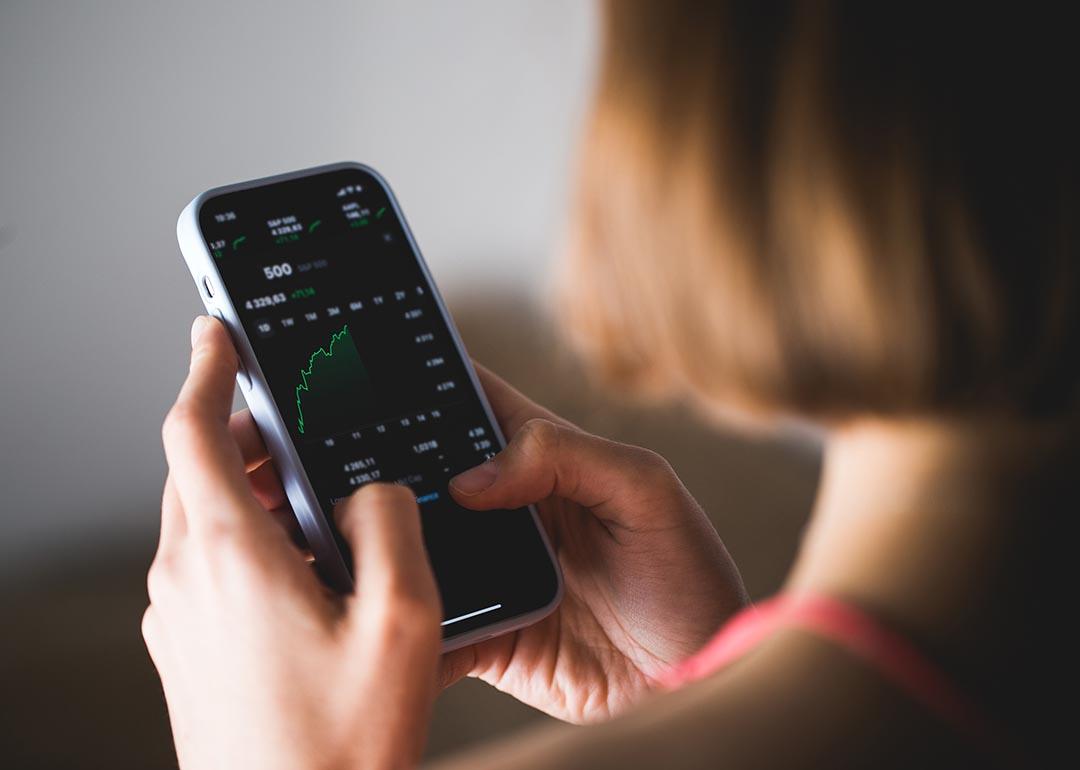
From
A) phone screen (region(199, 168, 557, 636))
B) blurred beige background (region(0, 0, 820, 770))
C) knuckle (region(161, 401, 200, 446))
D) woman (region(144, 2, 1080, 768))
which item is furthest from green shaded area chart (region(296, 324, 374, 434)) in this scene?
blurred beige background (region(0, 0, 820, 770))

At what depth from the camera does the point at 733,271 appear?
1.10 feet

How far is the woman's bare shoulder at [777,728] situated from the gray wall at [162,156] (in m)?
0.83

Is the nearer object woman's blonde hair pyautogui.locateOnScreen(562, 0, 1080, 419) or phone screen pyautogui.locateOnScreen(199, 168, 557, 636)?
woman's blonde hair pyautogui.locateOnScreen(562, 0, 1080, 419)

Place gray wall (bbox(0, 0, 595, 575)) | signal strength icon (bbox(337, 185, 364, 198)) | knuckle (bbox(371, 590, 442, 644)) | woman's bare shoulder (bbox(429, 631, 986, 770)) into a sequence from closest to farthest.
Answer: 1. woman's bare shoulder (bbox(429, 631, 986, 770))
2. knuckle (bbox(371, 590, 442, 644))
3. signal strength icon (bbox(337, 185, 364, 198))
4. gray wall (bbox(0, 0, 595, 575))

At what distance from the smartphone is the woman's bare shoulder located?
10.8 inches

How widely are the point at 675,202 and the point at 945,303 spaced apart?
0.09 m

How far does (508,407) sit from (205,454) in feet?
0.87

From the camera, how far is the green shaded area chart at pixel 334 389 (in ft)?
2.06

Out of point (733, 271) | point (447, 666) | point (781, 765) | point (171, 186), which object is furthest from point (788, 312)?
point (171, 186)

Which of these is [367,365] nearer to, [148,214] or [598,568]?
[598,568]

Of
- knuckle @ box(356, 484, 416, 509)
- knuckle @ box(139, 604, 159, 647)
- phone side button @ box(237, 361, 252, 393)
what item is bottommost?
knuckle @ box(139, 604, 159, 647)

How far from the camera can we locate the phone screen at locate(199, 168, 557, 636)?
629 millimetres

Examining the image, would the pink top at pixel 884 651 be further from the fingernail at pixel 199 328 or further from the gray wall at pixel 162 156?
the gray wall at pixel 162 156

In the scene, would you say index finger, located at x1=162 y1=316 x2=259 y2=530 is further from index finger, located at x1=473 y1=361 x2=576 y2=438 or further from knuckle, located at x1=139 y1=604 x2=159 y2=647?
index finger, located at x1=473 y1=361 x2=576 y2=438
